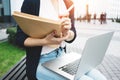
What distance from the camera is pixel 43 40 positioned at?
1.68 metres

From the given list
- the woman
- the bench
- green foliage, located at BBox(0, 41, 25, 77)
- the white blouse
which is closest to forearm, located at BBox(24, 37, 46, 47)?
the woman

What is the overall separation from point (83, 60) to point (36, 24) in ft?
1.30

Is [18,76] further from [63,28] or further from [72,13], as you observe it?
[63,28]

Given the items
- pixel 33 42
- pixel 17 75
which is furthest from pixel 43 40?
pixel 17 75

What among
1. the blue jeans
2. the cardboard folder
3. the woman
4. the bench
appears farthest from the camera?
the bench

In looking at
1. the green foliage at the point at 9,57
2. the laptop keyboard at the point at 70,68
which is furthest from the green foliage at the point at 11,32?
the laptop keyboard at the point at 70,68

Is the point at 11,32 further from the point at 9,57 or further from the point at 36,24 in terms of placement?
the point at 36,24

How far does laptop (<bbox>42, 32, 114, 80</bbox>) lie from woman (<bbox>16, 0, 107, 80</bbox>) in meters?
0.05

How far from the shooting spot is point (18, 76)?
2.98 m

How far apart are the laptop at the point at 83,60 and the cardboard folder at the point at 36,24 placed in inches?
9.6

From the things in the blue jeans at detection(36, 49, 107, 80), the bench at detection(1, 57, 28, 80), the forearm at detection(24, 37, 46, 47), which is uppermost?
the forearm at detection(24, 37, 46, 47)

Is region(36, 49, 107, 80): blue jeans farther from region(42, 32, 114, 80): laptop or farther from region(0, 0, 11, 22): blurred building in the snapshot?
region(0, 0, 11, 22): blurred building

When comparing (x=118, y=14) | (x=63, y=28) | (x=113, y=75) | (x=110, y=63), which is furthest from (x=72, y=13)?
(x=118, y=14)

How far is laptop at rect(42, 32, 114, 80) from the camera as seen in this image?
154 centimetres
